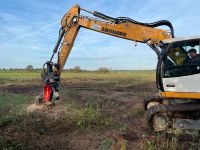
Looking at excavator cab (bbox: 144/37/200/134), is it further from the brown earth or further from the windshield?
the brown earth

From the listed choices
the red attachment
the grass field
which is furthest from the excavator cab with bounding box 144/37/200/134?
the red attachment

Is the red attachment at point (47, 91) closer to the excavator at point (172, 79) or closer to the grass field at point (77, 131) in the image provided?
the grass field at point (77, 131)

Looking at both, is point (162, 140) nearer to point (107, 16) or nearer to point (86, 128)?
point (86, 128)

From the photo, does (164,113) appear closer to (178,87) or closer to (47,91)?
(178,87)

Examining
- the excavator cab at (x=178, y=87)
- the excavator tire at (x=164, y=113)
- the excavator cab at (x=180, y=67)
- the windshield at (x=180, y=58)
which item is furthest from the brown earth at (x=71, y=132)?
the windshield at (x=180, y=58)

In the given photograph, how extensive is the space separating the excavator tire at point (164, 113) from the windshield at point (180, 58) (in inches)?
38.9

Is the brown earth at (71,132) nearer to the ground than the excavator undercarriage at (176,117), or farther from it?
nearer to the ground

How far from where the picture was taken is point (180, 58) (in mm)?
10094

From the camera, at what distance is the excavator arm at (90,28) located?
38.8 feet

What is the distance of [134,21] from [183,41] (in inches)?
106

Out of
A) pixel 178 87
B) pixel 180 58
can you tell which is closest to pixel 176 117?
pixel 178 87

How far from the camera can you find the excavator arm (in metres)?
11.8

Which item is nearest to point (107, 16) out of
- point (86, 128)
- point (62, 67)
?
point (62, 67)

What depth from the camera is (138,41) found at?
12.1 meters
